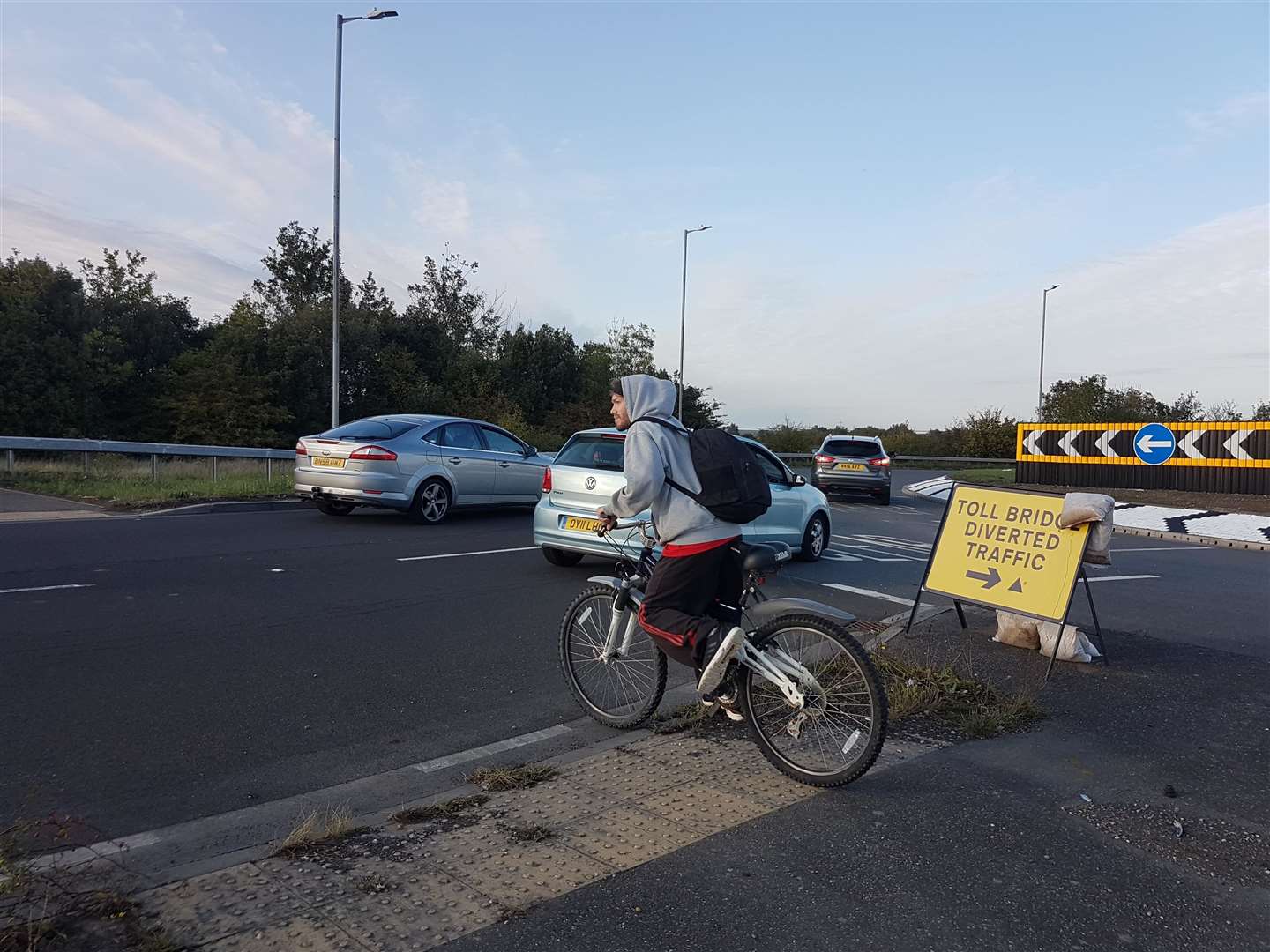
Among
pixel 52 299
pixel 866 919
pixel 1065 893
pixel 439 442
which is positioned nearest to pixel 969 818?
pixel 1065 893

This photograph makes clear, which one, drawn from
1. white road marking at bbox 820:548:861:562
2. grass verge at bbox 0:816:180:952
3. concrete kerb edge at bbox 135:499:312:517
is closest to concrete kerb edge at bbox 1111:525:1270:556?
white road marking at bbox 820:548:861:562

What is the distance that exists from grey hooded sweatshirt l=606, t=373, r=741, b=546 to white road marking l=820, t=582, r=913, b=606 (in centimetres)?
528

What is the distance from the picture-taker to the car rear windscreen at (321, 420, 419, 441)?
13930 millimetres

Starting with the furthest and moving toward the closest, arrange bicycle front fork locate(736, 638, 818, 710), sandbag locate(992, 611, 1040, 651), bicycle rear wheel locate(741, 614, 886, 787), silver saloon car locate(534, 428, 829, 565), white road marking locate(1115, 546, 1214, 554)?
1. white road marking locate(1115, 546, 1214, 554)
2. silver saloon car locate(534, 428, 829, 565)
3. sandbag locate(992, 611, 1040, 651)
4. bicycle front fork locate(736, 638, 818, 710)
5. bicycle rear wheel locate(741, 614, 886, 787)

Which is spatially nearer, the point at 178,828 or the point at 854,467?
the point at 178,828

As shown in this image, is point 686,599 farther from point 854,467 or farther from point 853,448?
point 853,448

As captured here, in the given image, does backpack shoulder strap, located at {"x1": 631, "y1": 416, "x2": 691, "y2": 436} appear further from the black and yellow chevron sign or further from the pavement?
the black and yellow chevron sign

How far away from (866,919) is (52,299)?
42749 millimetres

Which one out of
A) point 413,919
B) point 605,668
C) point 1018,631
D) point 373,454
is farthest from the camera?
point 373,454

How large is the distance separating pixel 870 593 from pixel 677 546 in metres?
5.80

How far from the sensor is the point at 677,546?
4.59 m

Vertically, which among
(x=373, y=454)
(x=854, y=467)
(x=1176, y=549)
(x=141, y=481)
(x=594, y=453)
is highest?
(x=594, y=453)

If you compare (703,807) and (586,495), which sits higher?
(586,495)

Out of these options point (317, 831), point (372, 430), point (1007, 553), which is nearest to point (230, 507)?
point (372, 430)
